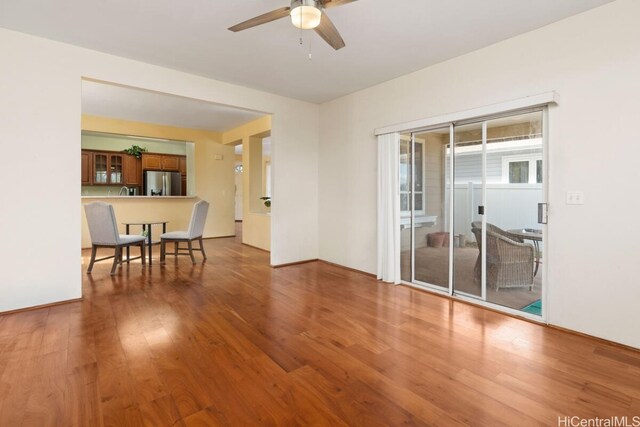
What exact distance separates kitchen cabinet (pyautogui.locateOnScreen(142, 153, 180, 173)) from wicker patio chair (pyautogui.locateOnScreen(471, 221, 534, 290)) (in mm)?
7371

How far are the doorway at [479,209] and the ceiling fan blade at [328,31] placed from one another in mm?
1826

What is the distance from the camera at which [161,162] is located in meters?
8.03

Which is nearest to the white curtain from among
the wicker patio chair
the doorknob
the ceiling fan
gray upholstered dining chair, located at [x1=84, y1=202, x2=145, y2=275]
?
the wicker patio chair

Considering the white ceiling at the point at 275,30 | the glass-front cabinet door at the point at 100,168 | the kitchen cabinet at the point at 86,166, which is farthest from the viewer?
the glass-front cabinet door at the point at 100,168

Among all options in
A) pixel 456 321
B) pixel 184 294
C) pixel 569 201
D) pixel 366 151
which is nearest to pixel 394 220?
pixel 366 151

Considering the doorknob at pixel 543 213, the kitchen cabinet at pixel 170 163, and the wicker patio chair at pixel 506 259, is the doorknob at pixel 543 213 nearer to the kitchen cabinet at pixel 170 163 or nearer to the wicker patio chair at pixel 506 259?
the wicker patio chair at pixel 506 259

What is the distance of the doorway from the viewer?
309 centimetres

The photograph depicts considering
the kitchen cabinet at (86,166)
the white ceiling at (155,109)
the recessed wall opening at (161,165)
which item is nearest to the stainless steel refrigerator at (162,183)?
the recessed wall opening at (161,165)

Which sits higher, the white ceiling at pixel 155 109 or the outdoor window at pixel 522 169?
the white ceiling at pixel 155 109

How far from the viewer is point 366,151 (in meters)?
4.70

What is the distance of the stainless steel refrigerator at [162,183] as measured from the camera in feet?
25.8

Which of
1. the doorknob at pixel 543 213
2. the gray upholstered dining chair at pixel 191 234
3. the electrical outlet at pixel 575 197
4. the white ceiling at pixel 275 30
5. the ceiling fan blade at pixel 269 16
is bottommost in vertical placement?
the gray upholstered dining chair at pixel 191 234

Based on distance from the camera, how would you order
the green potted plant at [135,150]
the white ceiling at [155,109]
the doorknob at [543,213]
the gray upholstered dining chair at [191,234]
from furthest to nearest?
1. the green potted plant at [135,150]
2. the gray upholstered dining chair at [191,234]
3. the white ceiling at [155,109]
4. the doorknob at [543,213]

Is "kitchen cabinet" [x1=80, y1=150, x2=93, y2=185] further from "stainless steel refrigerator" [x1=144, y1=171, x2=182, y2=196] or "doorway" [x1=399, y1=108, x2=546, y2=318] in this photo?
"doorway" [x1=399, y1=108, x2=546, y2=318]
